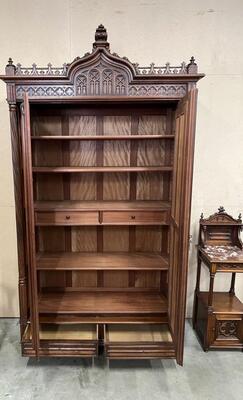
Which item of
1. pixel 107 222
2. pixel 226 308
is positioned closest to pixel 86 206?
pixel 107 222

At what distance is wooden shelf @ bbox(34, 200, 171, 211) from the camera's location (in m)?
2.40

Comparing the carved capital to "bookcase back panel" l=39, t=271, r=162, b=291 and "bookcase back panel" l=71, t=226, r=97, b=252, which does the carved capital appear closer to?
"bookcase back panel" l=39, t=271, r=162, b=291

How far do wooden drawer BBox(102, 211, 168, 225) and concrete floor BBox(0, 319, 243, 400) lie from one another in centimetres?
120

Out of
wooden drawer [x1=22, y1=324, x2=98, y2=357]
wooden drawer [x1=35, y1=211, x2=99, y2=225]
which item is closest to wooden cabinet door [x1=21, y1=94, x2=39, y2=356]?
wooden drawer [x1=22, y1=324, x2=98, y2=357]

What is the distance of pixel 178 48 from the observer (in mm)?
2572

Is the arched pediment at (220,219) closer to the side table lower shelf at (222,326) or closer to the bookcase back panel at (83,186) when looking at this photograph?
the side table lower shelf at (222,326)

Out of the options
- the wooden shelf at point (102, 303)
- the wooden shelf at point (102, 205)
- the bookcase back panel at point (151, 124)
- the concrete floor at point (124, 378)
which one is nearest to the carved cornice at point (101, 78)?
the bookcase back panel at point (151, 124)

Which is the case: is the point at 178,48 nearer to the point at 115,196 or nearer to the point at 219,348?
the point at 115,196

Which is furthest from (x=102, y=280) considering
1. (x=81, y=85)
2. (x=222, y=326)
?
(x=81, y=85)

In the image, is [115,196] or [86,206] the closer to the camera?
[86,206]

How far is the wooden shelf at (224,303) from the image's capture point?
8.04 feet

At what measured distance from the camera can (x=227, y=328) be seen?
247cm

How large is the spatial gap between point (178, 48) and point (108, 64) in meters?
0.90

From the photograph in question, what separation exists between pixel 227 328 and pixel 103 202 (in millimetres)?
1613
